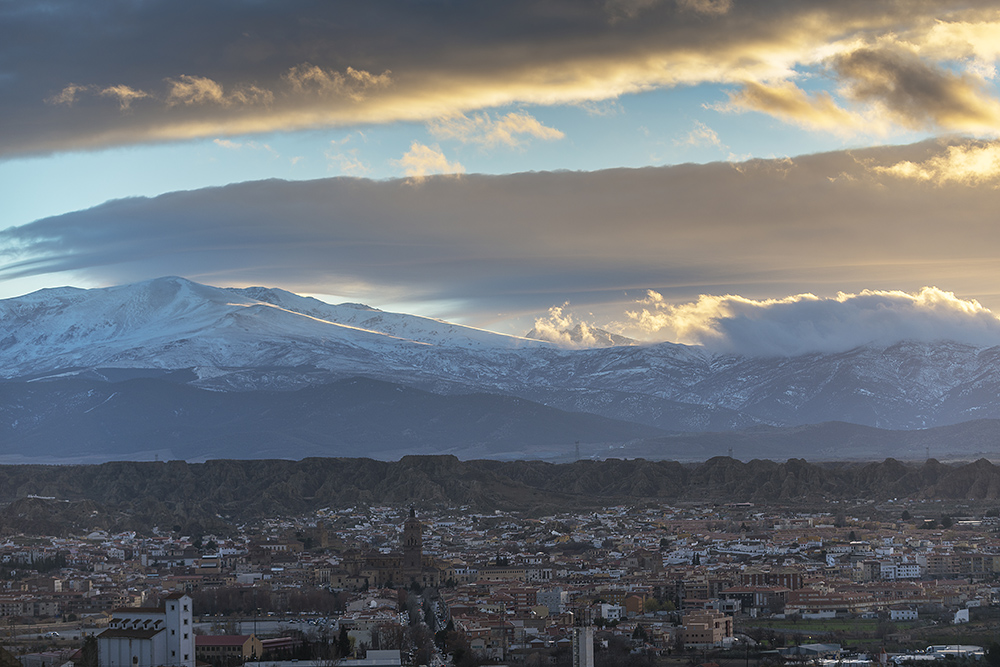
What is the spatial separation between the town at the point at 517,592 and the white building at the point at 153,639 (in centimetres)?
9

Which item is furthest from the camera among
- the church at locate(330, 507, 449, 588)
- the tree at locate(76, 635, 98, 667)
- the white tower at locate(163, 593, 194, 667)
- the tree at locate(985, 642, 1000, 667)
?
the church at locate(330, 507, 449, 588)

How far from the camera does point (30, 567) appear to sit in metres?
122

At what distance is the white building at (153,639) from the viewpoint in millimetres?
66125

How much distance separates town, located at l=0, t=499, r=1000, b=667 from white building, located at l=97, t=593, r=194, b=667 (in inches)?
3.5

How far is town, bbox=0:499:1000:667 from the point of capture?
75.7m

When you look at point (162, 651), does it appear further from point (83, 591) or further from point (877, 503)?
point (877, 503)

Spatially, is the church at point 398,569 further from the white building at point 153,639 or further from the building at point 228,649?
the white building at point 153,639

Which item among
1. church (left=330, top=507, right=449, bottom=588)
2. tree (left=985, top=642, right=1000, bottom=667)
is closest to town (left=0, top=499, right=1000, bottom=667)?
church (left=330, top=507, right=449, bottom=588)

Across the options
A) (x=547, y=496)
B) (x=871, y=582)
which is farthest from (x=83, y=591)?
(x=547, y=496)

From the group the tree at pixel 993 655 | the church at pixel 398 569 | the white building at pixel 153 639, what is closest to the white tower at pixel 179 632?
the white building at pixel 153 639

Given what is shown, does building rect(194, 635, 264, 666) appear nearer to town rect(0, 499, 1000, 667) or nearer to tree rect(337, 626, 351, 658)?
town rect(0, 499, 1000, 667)

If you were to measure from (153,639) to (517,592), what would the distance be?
39.8 meters

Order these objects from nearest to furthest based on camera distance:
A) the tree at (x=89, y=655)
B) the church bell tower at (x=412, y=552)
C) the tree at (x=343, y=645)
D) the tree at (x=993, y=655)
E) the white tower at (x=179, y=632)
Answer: the tree at (x=89, y=655) → the white tower at (x=179, y=632) → the tree at (x=993, y=655) → the tree at (x=343, y=645) → the church bell tower at (x=412, y=552)

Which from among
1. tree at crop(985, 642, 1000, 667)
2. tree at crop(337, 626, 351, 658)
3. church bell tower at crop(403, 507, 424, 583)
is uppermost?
church bell tower at crop(403, 507, 424, 583)
